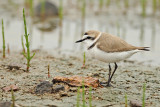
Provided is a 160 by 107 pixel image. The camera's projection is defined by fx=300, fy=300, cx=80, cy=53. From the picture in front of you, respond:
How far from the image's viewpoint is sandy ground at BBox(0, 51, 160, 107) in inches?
165

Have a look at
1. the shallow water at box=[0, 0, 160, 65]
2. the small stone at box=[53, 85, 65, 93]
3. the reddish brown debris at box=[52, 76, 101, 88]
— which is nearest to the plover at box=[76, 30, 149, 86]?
the reddish brown debris at box=[52, 76, 101, 88]

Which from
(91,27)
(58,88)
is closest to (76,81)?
(58,88)

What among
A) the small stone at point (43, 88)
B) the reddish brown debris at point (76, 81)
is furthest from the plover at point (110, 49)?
the small stone at point (43, 88)

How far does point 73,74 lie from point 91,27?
15.7ft

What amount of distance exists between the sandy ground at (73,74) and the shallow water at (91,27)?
1.04 meters

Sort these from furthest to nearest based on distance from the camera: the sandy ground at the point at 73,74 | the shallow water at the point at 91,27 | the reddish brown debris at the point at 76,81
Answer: the shallow water at the point at 91,27, the reddish brown debris at the point at 76,81, the sandy ground at the point at 73,74

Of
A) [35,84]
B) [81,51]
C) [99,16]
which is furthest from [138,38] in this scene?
[35,84]

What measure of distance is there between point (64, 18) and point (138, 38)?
11.5 ft

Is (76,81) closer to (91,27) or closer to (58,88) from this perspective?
(58,88)

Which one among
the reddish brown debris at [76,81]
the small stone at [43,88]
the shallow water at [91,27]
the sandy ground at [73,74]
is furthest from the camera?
the shallow water at [91,27]

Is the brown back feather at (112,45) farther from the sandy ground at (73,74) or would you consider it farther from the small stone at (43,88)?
the small stone at (43,88)

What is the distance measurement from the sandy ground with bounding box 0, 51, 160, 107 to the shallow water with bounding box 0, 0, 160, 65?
104 centimetres

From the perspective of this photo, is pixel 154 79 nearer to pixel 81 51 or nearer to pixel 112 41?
pixel 112 41

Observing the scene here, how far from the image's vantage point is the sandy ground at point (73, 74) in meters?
4.18
